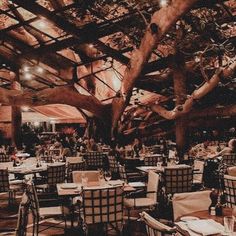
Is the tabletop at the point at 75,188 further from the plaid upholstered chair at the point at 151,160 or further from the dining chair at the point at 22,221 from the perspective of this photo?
the plaid upholstered chair at the point at 151,160

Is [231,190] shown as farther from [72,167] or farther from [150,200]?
[72,167]

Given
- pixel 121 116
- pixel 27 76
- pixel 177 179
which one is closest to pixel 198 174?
pixel 177 179

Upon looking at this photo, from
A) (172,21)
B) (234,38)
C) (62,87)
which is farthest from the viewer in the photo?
(234,38)

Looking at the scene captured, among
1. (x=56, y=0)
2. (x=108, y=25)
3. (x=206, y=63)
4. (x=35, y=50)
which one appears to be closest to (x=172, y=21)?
(x=108, y=25)

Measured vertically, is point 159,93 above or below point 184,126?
above

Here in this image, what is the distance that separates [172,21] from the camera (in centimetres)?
736

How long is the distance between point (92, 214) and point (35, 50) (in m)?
8.35

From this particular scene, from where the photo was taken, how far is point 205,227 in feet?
9.89

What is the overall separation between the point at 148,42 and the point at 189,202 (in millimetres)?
5076

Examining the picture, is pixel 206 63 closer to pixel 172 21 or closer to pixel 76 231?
pixel 172 21

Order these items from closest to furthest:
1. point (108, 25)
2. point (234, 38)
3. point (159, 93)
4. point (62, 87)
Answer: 1. point (108, 25)
2. point (62, 87)
3. point (234, 38)
4. point (159, 93)

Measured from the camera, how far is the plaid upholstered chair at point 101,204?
4.77m

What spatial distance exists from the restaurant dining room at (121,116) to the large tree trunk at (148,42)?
0.02m

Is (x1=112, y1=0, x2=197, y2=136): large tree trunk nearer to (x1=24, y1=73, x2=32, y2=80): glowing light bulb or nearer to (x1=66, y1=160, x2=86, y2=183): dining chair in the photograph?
(x1=66, y1=160, x2=86, y2=183): dining chair
